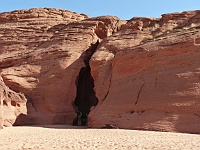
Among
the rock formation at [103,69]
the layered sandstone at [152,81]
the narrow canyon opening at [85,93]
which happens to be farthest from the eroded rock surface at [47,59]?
the layered sandstone at [152,81]

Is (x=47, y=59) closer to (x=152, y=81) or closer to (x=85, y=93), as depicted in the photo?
(x=85, y=93)

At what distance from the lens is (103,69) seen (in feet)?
70.4

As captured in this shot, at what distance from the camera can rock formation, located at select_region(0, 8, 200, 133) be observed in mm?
16594

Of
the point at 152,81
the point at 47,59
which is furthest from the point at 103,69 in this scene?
the point at 47,59

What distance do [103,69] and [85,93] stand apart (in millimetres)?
5186

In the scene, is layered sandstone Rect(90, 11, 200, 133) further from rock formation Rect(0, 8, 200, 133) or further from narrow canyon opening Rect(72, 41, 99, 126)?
narrow canyon opening Rect(72, 41, 99, 126)

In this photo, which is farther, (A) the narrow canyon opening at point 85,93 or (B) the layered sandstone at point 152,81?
(A) the narrow canyon opening at point 85,93

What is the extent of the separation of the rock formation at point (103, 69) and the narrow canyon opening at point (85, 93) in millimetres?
88

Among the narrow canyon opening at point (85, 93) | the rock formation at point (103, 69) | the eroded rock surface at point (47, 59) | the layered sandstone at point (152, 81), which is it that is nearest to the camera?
the layered sandstone at point (152, 81)

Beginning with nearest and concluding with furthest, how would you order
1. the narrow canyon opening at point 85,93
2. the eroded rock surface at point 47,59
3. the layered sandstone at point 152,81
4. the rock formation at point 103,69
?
1. the layered sandstone at point 152,81
2. the rock formation at point 103,69
3. the eroded rock surface at point 47,59
4. the narrow canyon opening at point 85,93

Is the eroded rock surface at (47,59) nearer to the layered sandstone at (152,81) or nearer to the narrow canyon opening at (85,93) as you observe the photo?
the narrow canyon opening at (85,93)

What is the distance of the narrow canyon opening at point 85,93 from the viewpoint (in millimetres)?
24497

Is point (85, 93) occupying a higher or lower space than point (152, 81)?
lower

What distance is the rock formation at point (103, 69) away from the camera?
16.6 m
